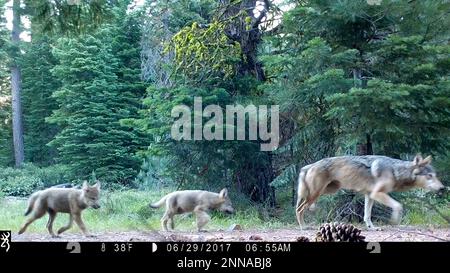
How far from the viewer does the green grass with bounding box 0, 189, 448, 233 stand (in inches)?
197

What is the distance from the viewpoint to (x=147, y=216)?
657cm

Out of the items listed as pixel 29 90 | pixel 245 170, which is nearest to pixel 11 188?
pixel 29 90

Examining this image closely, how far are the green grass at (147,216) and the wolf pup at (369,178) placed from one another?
45cm

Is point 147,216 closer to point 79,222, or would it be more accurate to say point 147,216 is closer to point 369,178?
point 79,222

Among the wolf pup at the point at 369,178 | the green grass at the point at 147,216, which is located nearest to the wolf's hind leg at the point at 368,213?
the wolf pup at the point at 369,178

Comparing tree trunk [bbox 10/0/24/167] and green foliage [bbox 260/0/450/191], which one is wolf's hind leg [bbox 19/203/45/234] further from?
tree trunk [bbox 10/0/24/167]

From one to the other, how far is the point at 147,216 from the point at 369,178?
2.52 meters

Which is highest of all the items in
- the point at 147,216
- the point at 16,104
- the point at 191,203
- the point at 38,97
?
the point at 38,97

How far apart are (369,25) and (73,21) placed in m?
3.87

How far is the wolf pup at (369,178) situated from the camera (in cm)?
520

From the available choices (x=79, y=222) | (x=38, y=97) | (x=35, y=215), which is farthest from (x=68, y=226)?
(x=38, y=97)

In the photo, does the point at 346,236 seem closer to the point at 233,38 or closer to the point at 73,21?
the point at 73,21

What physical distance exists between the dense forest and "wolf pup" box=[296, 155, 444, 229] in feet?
3.48

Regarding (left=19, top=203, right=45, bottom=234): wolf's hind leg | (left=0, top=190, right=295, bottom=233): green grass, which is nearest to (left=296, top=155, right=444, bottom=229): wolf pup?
(left=0, top=190, right=295, bottom=233): green grass
